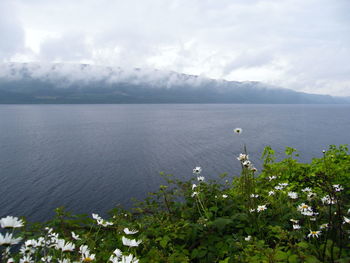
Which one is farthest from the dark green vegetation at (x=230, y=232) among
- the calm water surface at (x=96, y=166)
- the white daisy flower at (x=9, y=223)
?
the calm water surface at (x=96, y=166)

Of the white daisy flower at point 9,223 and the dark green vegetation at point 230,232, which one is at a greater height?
the white daisy flower at point 9,223

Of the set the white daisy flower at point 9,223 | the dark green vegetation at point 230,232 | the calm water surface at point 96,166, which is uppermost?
the white daisy flower at point 9,223

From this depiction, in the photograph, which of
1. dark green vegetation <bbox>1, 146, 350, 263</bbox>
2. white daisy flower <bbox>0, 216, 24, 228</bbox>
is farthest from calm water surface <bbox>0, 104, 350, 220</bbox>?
white daisy flower <bbox>0, 216, 24, 228</bbox>

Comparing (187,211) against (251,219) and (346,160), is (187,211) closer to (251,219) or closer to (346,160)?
(251,219)

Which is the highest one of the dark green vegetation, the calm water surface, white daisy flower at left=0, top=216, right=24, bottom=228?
white daisy flower at left=0, top=216, right=24, bottom=228

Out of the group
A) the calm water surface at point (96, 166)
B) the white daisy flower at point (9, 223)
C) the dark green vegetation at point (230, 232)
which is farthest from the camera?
the calm water surface at point (96, 166)

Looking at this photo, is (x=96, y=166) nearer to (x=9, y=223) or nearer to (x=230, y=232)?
(x=230, y=232)

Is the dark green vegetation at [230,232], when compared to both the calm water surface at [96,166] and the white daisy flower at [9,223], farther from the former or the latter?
the calm water surface at [96,166]

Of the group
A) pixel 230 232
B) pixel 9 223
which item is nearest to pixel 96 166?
pixel 230 232

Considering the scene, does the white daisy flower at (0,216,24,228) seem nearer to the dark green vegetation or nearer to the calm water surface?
the dark green vegetation

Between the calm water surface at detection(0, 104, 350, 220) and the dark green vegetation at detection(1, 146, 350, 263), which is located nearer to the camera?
the dark green vegetation at detection(1, 146, 350, 263)

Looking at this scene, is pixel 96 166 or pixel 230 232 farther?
pixel 96 166

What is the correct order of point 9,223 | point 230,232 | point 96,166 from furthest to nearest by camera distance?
point 96,166, point 230,232, point 9,223

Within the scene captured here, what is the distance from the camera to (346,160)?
7.48 metres
